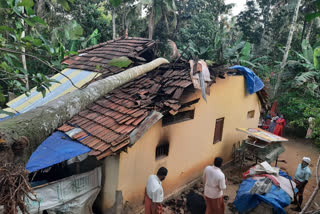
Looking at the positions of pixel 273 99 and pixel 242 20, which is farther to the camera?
pixel 242 20

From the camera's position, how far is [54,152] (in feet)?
13.4

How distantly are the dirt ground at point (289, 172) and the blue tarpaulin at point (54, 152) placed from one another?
3034mm

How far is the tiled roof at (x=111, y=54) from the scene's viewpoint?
709cm

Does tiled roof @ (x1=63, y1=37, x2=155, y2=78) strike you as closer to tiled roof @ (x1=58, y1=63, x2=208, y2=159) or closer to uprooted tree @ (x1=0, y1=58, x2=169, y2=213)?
tiled roof @ (x1=58, y1=63, x2=208, y2=159)

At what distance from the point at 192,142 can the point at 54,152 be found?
13.0 feet

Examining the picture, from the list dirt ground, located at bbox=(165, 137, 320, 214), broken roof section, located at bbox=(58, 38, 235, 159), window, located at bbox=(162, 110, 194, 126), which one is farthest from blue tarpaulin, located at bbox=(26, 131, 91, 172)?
dirt ground, located at bbox=(165, 137, 320, 214)

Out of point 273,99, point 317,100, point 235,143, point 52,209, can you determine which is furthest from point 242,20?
point 52,209

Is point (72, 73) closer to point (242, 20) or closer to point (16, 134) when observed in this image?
point (16, 134)

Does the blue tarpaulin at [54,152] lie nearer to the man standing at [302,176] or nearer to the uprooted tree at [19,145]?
the uprooted tree at [19,145]

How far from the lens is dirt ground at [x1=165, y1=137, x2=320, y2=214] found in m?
5.91

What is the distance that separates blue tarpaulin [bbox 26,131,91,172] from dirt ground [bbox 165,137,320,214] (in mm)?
3034

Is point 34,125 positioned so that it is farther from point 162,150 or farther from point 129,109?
point 162,150

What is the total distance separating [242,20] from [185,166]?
20000 mm

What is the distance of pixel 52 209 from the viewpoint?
4332mm
